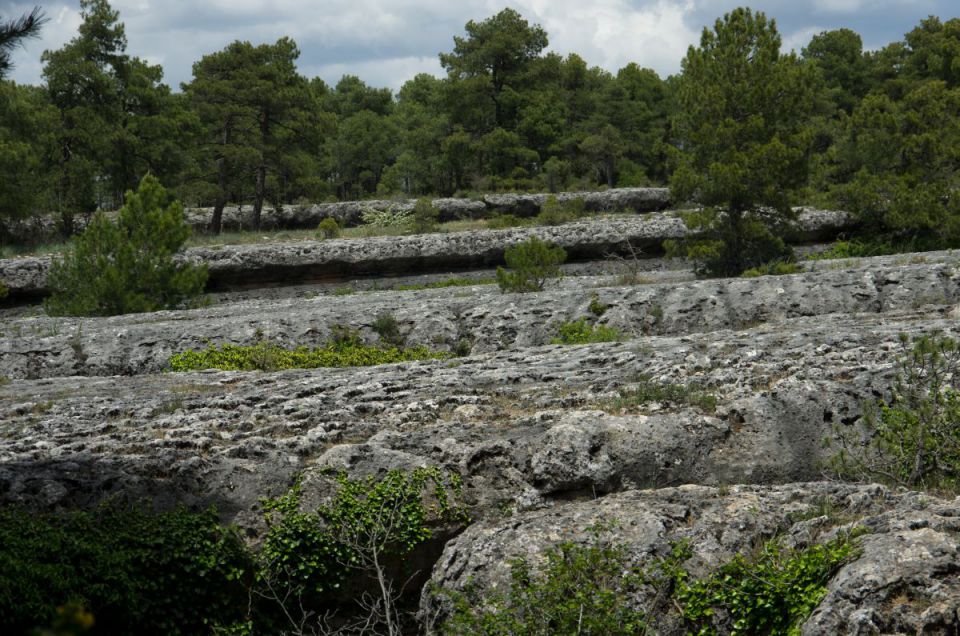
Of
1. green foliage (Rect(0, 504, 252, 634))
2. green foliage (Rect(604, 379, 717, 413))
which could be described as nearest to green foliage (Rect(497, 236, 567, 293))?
green foliage (Rect(604, 379, 717, 413))

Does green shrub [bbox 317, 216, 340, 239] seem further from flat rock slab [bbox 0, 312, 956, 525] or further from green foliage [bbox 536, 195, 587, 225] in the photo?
flat rock slab [bbox 0, 312, 956, 525]

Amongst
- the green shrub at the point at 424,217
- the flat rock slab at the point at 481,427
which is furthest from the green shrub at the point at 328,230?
the flat rock slab at the point at 481,427

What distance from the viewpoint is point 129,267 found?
1956cm

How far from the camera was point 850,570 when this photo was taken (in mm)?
4832

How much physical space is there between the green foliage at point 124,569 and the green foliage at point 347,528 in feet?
1.09

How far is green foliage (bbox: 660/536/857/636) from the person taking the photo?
16.3 feet

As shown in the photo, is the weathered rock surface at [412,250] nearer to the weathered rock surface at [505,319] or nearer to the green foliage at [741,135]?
the green foliage at [741,135]

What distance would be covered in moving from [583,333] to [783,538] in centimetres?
861

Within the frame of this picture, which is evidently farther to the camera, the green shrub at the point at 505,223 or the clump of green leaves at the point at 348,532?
the green shrub at the point at 505,223

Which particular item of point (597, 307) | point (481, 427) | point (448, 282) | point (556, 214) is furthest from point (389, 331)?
point (556, 214)

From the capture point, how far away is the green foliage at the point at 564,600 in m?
5.28

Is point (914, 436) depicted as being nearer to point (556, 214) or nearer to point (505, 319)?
point (505, 319)

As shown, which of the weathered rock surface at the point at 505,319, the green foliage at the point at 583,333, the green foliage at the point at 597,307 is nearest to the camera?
the weathered rock surface at the point at 505,319

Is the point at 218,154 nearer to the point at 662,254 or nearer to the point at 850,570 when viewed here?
the point at 662,254
